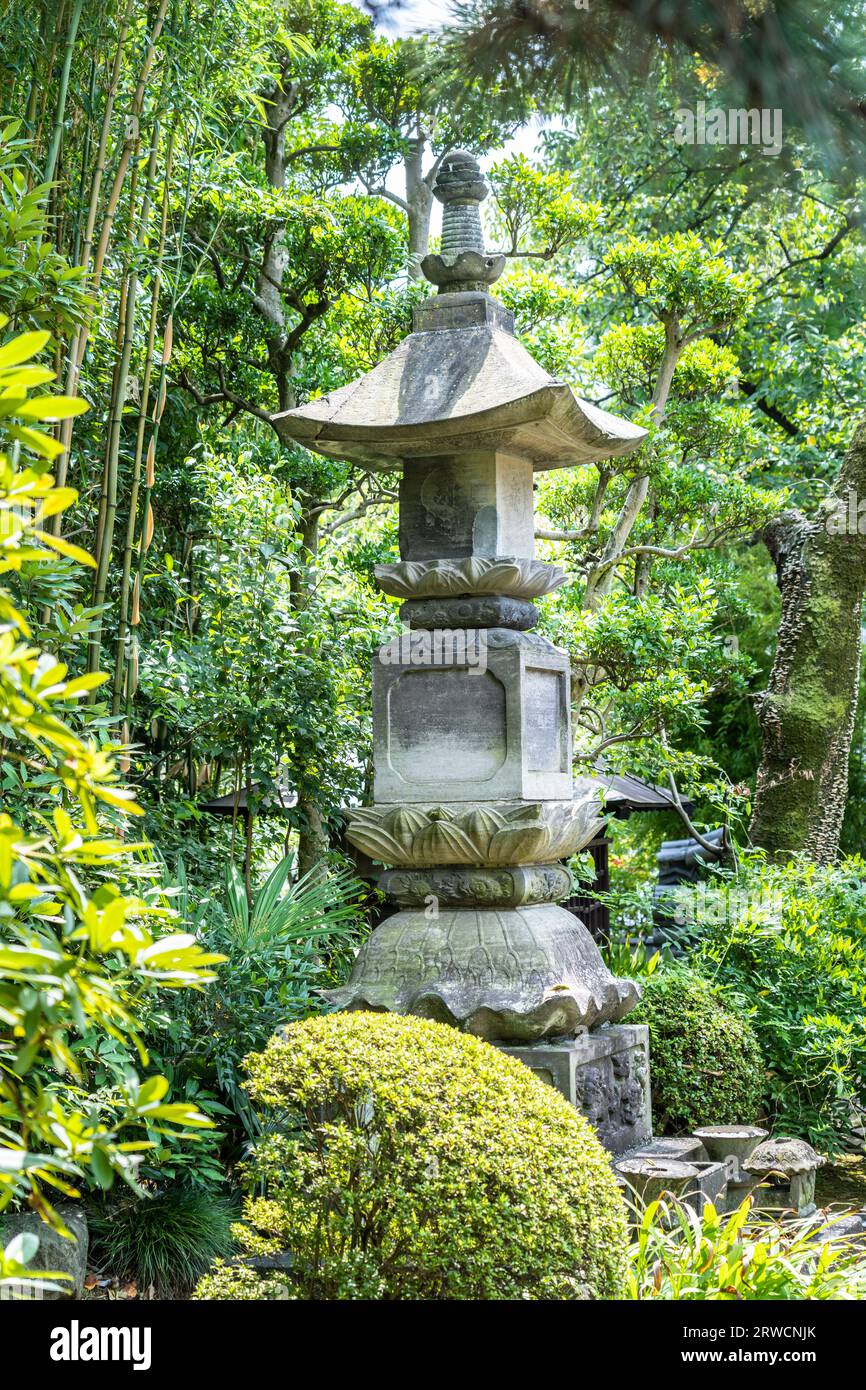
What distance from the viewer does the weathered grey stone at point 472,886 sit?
4523mm

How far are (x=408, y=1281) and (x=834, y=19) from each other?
8.84ft

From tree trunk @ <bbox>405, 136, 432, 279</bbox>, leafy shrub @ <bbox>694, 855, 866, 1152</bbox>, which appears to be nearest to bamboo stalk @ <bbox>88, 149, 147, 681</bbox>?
tree trunk @ <bbox>405, 136, 432, 279</bbox>

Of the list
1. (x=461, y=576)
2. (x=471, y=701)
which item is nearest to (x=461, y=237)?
(x=461, y=576)

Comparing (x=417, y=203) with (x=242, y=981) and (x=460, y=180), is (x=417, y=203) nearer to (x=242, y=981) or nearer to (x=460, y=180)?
(x=460, y=180)

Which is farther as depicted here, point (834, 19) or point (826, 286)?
point (826, 286)

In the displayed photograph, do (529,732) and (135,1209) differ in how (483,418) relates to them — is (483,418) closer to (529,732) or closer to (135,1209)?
(529,732)

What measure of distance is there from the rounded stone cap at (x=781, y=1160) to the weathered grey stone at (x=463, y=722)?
1.46 m

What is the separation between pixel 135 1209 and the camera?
417cm

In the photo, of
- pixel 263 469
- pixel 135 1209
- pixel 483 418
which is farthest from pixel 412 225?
pixel 135 1209

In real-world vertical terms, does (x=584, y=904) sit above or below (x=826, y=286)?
below

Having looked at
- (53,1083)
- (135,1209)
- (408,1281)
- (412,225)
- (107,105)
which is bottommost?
(135,1209)

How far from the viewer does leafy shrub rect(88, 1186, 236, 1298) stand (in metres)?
3.99

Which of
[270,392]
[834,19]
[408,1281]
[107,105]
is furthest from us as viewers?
[270,392]

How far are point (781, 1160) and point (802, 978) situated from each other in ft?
5.60
